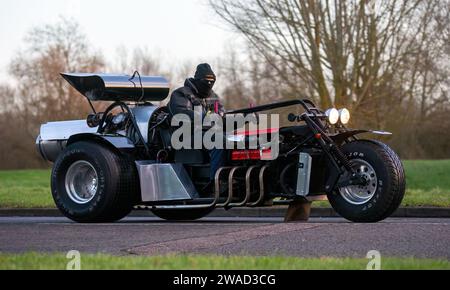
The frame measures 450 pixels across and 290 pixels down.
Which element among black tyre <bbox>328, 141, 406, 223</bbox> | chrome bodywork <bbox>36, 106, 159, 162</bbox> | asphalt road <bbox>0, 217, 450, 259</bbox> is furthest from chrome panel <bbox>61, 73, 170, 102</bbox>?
black tyre <bbox>328, 141, 406, 223</bbox>

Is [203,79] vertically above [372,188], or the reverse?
[203,79]

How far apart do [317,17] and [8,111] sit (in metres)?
33.8

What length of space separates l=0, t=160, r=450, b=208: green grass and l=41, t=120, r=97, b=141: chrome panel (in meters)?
3.58

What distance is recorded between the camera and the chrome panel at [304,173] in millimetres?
11430

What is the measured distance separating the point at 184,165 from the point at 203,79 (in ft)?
3.79

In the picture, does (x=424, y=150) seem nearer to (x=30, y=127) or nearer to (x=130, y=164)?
(x=30, y=127)

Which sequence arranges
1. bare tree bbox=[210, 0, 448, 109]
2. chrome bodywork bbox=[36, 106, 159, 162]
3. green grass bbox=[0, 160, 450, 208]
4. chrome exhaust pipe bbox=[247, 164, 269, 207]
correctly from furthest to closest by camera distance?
1. bare tree bbox=[210, 0, 448, 109]
2. green grass bbox=[0, 160, 450, 208]
3. chrome bodywork bbox=[36, 106, 159, 162]
4. chrome exhaust pipe bbox=[247, 164, 269, 207]

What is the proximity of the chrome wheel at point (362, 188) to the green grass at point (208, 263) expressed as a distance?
3704 mm

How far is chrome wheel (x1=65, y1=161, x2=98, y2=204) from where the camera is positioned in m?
13.0

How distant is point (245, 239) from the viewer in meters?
9.57

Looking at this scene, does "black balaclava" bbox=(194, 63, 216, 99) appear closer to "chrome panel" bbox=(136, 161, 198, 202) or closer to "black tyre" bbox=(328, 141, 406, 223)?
"chrome panel" bbox=(136, 161, 198, 202)

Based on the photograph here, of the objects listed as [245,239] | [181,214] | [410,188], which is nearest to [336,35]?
[410,188]

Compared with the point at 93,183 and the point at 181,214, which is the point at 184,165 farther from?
the point at 181,214
